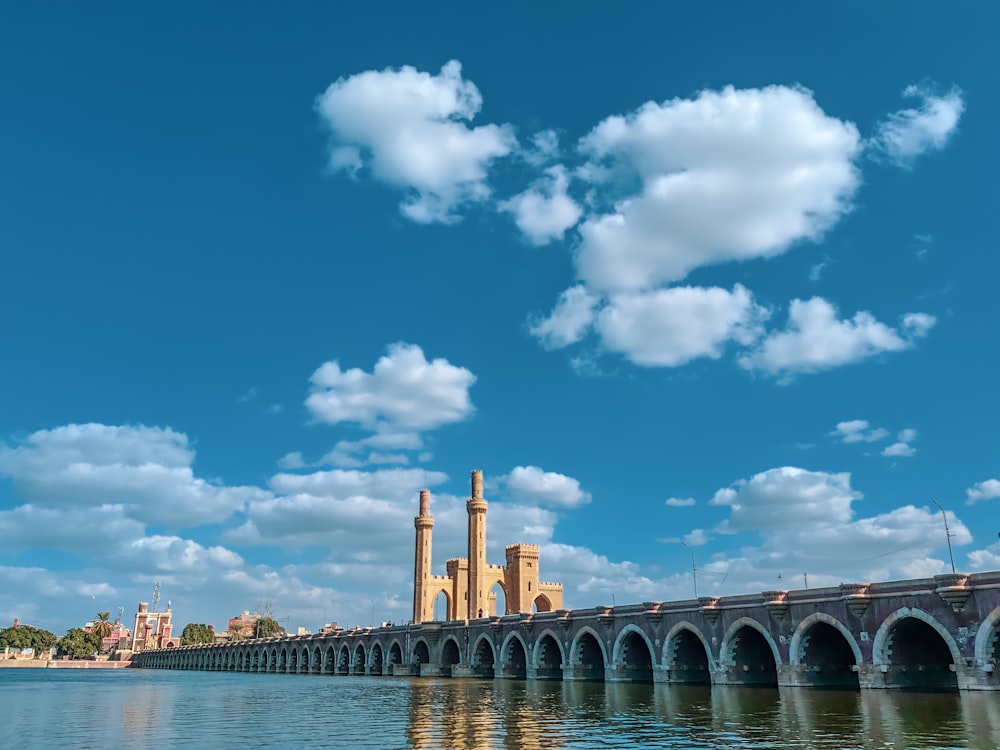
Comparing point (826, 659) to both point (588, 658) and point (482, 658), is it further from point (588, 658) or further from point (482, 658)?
point (482, 658)

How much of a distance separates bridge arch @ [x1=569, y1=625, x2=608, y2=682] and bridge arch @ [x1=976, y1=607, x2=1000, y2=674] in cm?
3304

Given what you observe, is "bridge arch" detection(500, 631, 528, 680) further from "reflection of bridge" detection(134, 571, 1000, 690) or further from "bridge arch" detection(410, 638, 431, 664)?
"bridge arch" detection(410, 638, 431, 664)

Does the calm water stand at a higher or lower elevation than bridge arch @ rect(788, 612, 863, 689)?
lower

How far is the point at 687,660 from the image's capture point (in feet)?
204

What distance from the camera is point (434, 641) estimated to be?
98.1 metres

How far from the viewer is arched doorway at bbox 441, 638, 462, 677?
95.8 meters

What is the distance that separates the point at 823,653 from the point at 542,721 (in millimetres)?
23999

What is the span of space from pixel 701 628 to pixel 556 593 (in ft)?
311

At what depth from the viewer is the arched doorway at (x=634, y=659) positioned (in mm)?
64688

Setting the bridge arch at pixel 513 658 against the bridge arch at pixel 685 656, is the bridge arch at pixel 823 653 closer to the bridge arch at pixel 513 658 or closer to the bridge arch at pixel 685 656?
the bridge arch at pixel 685 656

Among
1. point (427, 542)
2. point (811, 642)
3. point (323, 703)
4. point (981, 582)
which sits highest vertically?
point (427, 542)

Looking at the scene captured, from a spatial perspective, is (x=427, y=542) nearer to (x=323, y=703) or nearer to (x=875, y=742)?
(x=323, y=703)

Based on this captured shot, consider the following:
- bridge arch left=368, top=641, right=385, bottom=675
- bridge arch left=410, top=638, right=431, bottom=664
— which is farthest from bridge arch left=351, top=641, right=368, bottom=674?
bridge arch left=410, top=638, right=431, bottom=664

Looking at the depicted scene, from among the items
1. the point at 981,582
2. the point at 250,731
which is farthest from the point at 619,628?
the point at 250,731
